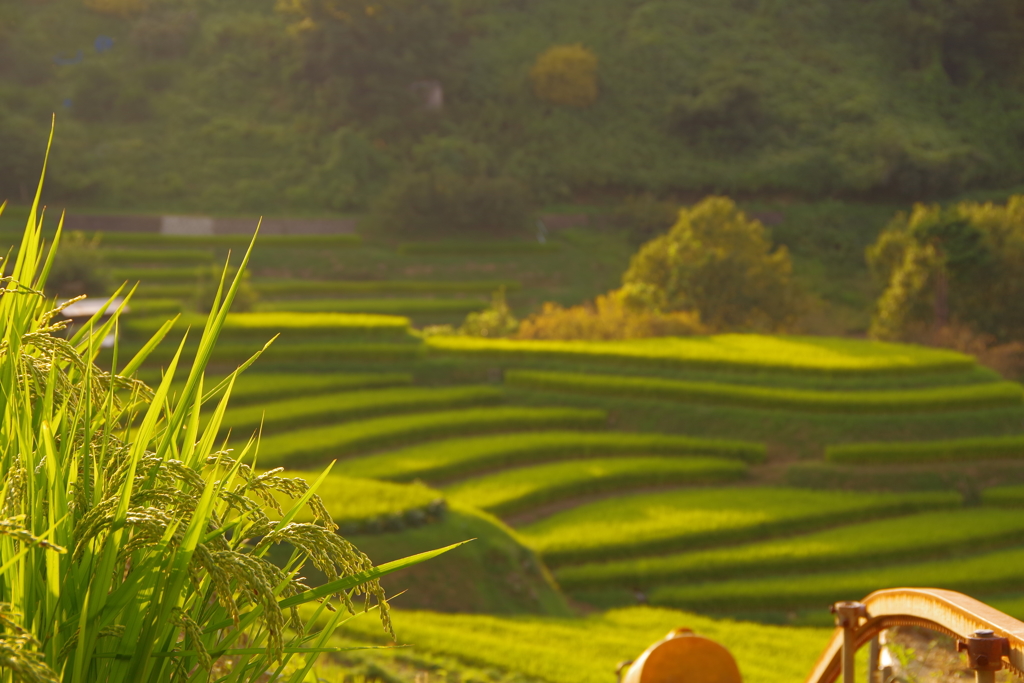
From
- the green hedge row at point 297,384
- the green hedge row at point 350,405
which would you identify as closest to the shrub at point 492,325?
the green hedge row at point 297,384

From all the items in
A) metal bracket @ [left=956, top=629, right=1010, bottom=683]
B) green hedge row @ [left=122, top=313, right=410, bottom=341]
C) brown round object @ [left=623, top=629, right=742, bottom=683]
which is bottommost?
green hedge row @ [left=122, top=313, right=410, bottom=341]

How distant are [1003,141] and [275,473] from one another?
51127 mm

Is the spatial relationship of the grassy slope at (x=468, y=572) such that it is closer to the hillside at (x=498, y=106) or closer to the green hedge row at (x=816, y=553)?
the green hedge row at (x=816, y=553)

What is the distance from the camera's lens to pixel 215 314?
2.04 m

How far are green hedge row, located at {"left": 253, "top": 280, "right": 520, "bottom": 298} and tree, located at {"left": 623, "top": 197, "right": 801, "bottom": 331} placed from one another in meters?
8.75

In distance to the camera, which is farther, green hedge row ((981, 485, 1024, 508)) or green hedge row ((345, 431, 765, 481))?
green hedge row ((345, 431, 765, 481))

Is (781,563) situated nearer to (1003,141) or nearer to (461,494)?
(461,494)

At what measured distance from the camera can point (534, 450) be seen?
1533 centimetres

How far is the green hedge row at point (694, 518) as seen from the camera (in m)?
12.1

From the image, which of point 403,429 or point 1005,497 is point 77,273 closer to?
point 403,429

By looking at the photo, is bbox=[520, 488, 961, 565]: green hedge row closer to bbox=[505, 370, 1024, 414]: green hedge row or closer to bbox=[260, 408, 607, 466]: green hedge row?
bbox=[505, 370, 1024, 414]: green hedge row

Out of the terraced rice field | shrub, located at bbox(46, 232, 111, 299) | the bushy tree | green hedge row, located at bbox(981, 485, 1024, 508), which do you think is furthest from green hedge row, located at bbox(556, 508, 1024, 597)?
shrub, located at bbox(46, 232, 111, 299)

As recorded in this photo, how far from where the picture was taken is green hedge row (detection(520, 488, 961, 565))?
12.1 meters

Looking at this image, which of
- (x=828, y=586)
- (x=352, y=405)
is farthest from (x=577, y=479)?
(x=352, y=405)
